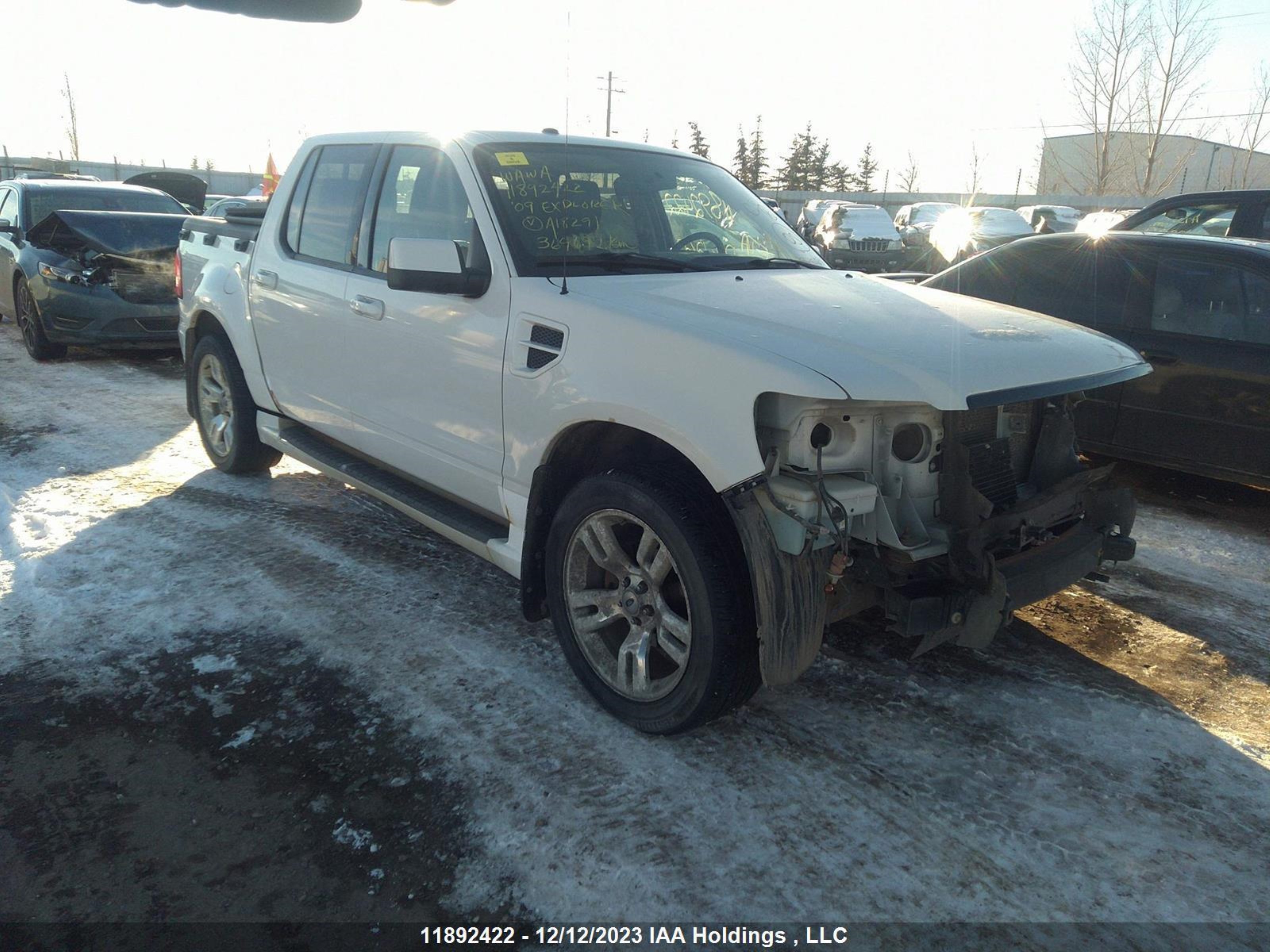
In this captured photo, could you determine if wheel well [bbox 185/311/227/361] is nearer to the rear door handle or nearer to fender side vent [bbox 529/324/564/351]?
the rear door handle

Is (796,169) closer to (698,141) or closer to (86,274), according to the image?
(698,141)

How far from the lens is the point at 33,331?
951 cm

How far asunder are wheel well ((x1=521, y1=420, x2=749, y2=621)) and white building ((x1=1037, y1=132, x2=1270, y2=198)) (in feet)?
104

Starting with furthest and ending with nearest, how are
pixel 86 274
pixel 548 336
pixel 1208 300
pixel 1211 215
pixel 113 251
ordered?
pixel 113 251, pixel 86 274, pixel 1211 215, pixel 1208 300, pixel 548 336

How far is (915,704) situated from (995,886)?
0.94m

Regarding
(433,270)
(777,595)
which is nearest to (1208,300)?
(777,595)

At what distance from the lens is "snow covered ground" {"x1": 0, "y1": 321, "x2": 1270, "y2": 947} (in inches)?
96.5

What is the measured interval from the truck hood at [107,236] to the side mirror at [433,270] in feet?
23.1

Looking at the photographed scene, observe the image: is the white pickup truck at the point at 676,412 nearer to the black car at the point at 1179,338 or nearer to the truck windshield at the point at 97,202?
the black car at the point at 1179,338

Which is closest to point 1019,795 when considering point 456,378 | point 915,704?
point 915,704

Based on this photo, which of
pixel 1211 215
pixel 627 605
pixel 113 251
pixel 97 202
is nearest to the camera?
pixel 627 605

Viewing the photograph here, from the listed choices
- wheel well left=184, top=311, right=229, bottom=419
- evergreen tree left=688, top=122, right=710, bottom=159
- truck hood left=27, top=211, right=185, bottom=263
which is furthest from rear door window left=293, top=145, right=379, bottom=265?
evergreen tree left=688, top=122, right=710, bottom=159

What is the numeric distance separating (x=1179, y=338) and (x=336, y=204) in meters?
4.71

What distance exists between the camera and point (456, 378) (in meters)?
3.68
